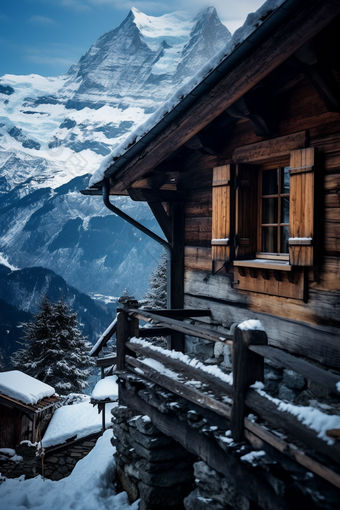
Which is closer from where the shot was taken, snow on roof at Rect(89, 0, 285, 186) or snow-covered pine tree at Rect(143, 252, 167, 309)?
snow on roof at Rect(89, 0, 285, 186)

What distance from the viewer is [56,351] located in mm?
18953

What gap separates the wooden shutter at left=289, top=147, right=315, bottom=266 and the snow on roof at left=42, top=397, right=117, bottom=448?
40.2 feet

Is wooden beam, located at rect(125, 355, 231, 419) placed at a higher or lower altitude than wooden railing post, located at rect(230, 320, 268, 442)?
lower

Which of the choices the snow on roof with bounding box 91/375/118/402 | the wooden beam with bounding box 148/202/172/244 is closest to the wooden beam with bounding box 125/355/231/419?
the wooden beam with bounding box 148/202/172/244

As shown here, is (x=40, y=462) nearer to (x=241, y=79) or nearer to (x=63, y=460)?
(x=63, y=460)

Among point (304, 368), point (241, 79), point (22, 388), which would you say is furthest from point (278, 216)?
point (22, 388)

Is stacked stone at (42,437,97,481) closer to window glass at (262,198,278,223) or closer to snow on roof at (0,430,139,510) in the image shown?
snow on roof at (0,430,139,510)

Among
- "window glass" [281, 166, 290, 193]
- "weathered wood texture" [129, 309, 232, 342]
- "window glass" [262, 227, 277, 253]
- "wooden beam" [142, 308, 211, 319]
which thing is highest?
"window glass" [281, 166, 290, 193]

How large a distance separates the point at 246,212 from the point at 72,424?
41.0ft

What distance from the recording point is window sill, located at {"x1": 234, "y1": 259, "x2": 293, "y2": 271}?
3.64 metres

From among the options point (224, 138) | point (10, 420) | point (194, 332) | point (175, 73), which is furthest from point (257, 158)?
point (175, 73)

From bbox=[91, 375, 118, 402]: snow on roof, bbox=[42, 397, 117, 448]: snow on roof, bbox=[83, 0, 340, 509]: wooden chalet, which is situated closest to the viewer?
bbox=[83, 0, 340, 509]: wooden chalet

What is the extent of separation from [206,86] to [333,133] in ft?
3.95

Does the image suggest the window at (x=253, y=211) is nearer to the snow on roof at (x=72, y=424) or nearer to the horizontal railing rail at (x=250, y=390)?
the horizontal railing rail at (x=250, y=390)
